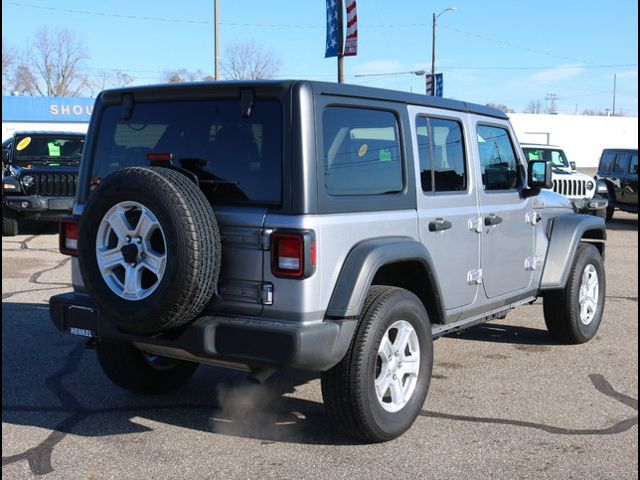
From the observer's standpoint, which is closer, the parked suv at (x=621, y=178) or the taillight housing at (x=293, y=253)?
the taillight housing at (x=293, y=253)

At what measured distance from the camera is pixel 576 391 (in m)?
5.20

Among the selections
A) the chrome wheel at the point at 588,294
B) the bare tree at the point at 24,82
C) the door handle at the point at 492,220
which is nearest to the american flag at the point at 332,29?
the chrome wheel at the point at 588,294

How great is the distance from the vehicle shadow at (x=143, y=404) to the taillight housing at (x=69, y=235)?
0.99 m

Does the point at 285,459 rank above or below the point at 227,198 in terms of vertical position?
below

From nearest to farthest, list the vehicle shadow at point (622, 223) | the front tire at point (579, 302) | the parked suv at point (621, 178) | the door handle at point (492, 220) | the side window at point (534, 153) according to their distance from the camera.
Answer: the door handle at point (492, 220)
the front tire at point (579, 302)
the vehicle shadow at point (622, 223)
the parked suv at point (621, 178)
the side window at point (534, 153)

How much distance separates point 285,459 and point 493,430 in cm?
125

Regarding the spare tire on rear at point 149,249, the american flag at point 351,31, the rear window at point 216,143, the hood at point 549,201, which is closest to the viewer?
the spare tire on rear at point 149,249

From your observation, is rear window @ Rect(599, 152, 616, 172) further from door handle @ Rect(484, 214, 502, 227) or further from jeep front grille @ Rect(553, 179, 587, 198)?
door handle @ Rect(484, 214, 502, 227)

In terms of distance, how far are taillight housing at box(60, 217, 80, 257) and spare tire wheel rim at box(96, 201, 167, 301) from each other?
0.66 m

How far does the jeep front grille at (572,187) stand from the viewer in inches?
656

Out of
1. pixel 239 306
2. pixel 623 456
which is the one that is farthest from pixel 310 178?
pixel 623 456

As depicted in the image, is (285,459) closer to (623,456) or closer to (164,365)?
(164,365)

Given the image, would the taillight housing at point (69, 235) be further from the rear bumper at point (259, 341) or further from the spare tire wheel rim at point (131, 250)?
the rear bumper at point (259, 341)

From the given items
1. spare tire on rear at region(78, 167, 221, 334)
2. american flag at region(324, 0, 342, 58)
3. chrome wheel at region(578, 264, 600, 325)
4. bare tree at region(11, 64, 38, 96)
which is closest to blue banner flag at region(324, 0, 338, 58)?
american flag at region(324, 0, 342, 58)
